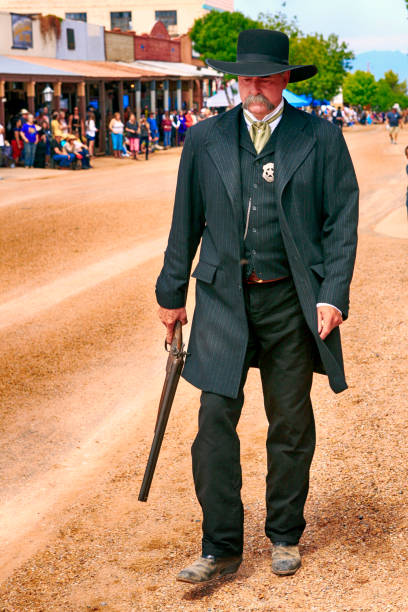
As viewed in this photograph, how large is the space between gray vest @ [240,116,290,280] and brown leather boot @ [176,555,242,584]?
1167 mm

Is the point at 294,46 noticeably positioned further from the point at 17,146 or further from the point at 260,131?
the point at 260,131

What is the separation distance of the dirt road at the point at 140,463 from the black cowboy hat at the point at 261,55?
205 cm

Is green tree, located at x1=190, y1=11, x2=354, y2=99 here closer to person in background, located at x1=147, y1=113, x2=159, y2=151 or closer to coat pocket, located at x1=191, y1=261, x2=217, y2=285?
person in background, located at x1=147, y1=113, x2=159, y2=151

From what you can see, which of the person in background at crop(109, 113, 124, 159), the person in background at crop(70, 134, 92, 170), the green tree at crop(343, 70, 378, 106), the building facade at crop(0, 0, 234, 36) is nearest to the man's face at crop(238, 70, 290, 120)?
the person in background at crop(70, 134, 92, 170)

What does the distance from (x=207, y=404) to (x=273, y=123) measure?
115cm

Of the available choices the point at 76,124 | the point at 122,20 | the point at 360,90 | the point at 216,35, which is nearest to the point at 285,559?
the point at 76,124

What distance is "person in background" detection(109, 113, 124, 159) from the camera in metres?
30.2

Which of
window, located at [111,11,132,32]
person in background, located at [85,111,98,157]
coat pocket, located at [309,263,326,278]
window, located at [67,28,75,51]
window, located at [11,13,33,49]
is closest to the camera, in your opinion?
coat pocket, located at [309,263,326,278]

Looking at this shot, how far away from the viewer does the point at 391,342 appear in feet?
25.0

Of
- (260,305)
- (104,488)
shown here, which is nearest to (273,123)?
(260,305)

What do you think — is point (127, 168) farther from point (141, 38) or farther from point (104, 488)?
point (104, 488)

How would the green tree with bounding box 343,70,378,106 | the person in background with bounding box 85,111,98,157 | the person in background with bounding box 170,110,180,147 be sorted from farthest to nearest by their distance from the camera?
the green tree with bounding box 343,70,378,106, the person in background with bounding box 170,110,180,147, the person in background with bounding box 85,111,98,157

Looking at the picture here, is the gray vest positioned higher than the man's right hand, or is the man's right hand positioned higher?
the gray vest

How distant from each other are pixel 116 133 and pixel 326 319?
28.3 m
